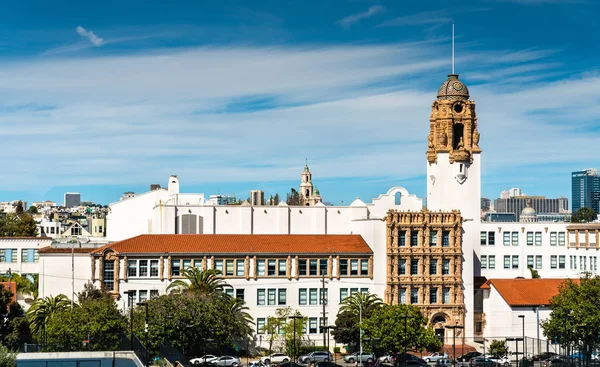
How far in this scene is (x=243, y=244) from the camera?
363ft

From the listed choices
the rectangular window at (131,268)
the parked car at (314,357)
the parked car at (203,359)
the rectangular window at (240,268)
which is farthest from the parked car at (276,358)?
the rectangular window at (131,268)

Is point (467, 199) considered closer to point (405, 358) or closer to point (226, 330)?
point (405, 358)

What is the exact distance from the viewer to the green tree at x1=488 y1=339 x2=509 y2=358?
10250cm

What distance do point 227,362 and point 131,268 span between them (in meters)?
17.5

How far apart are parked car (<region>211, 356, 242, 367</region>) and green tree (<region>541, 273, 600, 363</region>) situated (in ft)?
107

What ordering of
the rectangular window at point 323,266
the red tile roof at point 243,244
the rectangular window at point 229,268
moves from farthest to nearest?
the rectangular window at point 323,266, the rectangular window at point 229,268, the red tile roof at point 243,244

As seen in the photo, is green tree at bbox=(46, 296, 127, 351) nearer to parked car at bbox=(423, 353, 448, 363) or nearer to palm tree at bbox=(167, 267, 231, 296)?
palm tree at bbox=(167, 267, 231, 296)

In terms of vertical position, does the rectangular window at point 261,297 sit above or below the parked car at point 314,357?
above

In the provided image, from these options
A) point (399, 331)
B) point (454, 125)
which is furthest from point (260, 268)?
point (454, 125)

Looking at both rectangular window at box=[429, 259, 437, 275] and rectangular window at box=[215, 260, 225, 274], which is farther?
rectangular window at box=[429, 259, 437, 275]

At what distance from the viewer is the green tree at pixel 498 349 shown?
10250cm

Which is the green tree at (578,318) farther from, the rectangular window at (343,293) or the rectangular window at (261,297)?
the rectangular window at (261,297)

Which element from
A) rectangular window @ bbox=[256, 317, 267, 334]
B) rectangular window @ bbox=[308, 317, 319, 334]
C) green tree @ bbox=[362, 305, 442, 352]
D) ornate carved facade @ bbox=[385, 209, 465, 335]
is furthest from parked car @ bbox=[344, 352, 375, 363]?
ornate carved facade @ bbox=[385, 209, 465, 335]

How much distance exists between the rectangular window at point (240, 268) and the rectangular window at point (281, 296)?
449cm
